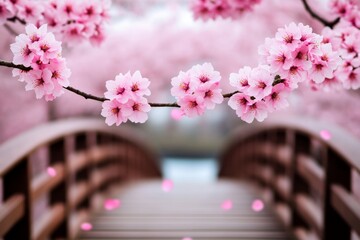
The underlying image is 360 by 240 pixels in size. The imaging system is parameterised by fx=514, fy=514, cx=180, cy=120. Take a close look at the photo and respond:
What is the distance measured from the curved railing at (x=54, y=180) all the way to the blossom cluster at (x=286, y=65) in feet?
3.87

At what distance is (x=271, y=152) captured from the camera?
5059mm

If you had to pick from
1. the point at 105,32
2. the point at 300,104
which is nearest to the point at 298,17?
the point at 300,104

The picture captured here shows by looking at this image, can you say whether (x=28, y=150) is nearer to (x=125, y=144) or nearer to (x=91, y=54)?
(x=125, y=144)

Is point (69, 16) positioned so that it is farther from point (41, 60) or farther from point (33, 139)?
point (41, 60)

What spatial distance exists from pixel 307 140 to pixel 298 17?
4.39 metres

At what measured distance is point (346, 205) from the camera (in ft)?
7.95

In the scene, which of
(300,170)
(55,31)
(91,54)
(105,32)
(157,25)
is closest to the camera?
(55,31)

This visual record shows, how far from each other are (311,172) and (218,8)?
3.89 ft

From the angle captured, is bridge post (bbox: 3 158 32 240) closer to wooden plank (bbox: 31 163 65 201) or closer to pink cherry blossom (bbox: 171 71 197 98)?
wooden plank (bbox: 31 163 65 201)

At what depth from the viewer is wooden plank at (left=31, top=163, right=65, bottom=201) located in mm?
2859

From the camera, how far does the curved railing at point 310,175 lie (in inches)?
100

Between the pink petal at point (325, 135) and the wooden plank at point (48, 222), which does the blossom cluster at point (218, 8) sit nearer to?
the pink petal at point (325, 135)

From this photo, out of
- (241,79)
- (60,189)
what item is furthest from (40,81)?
(60,189)

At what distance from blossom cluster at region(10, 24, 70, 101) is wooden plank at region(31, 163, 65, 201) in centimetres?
119
